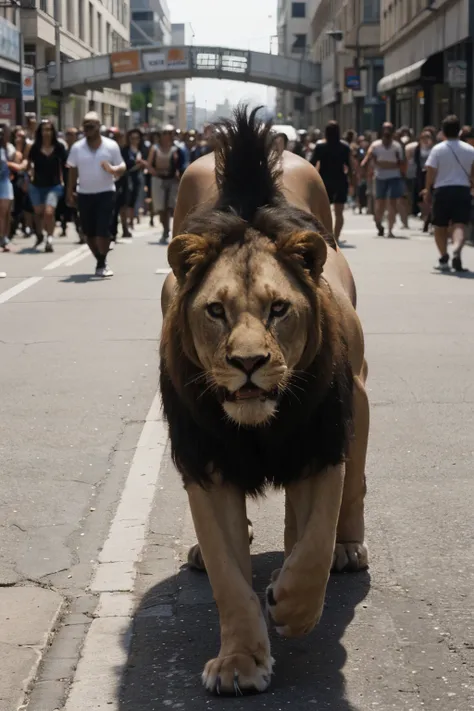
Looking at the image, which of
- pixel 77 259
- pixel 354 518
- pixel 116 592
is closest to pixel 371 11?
pixel 77 259

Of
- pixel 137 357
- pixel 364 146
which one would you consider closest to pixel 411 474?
pixel 137 357

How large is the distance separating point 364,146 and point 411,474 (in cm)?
3010

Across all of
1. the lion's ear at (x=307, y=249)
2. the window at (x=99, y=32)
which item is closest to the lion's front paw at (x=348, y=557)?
the lion's ear at (x=307, y=249)

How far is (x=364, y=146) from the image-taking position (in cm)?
3647

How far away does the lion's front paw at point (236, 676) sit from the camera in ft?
13.6

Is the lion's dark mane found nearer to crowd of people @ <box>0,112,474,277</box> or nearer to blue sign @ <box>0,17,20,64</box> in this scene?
crowd of people @ <box>0,112,474,277</box>

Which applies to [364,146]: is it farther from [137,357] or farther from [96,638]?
[96,638]

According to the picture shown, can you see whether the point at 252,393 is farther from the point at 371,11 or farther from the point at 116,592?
the point at 371,11

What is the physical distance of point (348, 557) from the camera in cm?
536

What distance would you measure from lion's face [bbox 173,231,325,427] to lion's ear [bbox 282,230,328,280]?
6 centimetres

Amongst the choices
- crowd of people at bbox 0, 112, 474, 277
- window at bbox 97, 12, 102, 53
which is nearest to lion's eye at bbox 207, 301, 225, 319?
crowd of people at bbox 0, 112, 474, 277

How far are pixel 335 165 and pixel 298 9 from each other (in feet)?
422

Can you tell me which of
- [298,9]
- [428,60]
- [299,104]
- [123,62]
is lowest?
[428,60]

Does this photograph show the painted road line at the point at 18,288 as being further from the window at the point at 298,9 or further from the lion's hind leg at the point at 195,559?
the window at the point at 298,9
